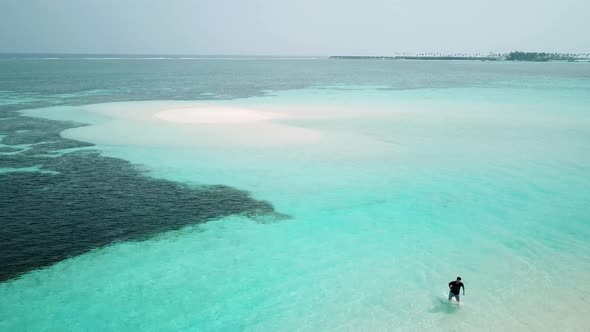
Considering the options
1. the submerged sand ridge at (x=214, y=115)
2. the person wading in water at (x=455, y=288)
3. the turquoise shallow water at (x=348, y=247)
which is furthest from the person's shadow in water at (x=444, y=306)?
the submerged sand ridge at (x=214, y=115)

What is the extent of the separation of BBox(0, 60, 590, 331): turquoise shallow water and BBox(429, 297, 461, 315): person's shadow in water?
0.23ft

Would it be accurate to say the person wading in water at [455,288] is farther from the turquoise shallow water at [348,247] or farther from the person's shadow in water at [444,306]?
the turquoise shallow water at [348,247]

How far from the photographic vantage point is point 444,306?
15312 millimetres

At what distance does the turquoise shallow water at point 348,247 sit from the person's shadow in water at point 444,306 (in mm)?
70

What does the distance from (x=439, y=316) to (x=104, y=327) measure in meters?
11.4

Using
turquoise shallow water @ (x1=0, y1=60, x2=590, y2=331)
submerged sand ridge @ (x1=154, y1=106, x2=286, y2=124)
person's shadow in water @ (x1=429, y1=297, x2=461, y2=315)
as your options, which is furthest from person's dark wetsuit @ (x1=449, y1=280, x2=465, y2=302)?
submerged sand ridge @ (x1=154, y1=106, x2=286, y2=124)

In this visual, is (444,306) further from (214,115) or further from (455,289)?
(214,115)

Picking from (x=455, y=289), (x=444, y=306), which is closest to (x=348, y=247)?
(x=444, y=306)

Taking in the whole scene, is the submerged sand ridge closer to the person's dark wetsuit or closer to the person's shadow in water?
the person's shadow in water

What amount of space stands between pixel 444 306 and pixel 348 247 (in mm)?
5511

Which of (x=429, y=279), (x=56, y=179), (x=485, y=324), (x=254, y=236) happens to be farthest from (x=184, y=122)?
(x=485, y=324)

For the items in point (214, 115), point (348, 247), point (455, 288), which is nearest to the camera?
point (455, 288)

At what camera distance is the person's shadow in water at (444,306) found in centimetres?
1505

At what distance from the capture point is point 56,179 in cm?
2803
